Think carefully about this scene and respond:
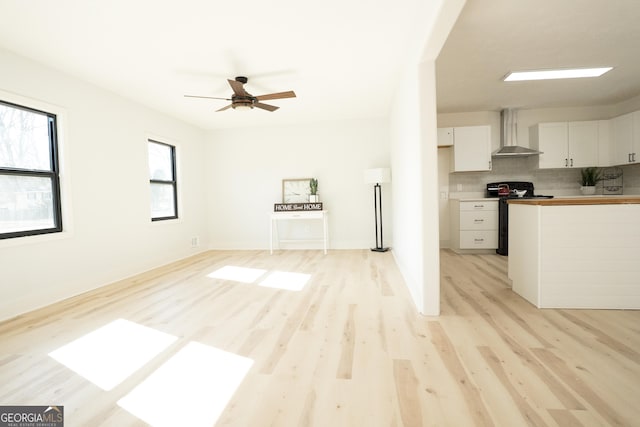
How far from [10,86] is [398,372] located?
13.3 ft

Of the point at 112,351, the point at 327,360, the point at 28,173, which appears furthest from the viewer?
the point at 28,173

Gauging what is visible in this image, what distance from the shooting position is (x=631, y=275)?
233cm

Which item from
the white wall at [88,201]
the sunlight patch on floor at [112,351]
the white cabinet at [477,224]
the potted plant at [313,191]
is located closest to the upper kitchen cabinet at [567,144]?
the white cabinet at [477,224]

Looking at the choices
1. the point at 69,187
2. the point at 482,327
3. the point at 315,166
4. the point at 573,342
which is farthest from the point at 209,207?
the point at 573,342

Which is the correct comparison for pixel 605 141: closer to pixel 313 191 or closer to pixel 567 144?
pixel 567 144

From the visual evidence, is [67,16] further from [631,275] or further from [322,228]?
[631,275]

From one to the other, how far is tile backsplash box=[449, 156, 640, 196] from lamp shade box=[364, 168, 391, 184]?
1.37 metres

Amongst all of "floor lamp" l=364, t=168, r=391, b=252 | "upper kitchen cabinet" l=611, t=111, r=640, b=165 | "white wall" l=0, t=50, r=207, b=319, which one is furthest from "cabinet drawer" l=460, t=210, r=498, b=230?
"white wall" l=0, t=50, r=207, b=319

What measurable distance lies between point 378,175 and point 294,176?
167 centimetres

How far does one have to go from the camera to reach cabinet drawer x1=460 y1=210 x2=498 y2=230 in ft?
15.8

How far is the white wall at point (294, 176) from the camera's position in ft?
18.1

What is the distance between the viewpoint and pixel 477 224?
4844 mm

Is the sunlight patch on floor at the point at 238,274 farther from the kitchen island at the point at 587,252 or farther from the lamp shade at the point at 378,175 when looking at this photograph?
the kitchen island at the point at 587,252

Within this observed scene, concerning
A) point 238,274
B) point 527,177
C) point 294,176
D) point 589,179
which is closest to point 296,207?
point 294,176
